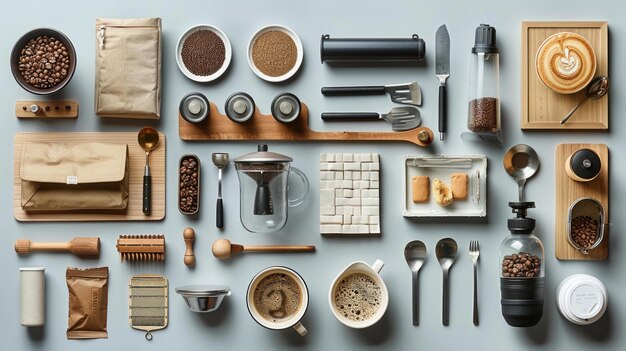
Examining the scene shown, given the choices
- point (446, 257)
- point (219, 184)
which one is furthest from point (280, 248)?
point (446, 257)

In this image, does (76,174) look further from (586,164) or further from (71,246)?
(586,164)

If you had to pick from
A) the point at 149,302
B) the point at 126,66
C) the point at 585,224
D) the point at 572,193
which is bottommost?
the point at 149,302

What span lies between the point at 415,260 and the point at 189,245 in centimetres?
75

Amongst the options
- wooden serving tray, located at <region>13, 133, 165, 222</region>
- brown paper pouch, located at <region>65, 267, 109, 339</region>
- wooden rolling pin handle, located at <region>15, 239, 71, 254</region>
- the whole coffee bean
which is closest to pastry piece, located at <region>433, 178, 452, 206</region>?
the whole coffee bean

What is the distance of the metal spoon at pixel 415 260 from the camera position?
2359mm

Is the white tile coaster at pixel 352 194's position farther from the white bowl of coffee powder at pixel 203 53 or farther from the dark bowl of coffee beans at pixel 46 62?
the dark bowl of coffee beans at pixel 46 62

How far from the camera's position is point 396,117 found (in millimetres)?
2373

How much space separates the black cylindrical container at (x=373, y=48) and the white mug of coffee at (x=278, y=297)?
73 centimetres

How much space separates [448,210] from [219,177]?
77 cm

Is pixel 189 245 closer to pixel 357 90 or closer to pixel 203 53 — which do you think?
pixel 203 53

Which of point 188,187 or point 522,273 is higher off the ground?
point 188,187

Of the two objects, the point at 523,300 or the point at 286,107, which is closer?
the point at 523,300

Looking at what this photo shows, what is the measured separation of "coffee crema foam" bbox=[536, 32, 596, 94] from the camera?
7.55 ft

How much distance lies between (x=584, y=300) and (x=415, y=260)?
55 centimetres
